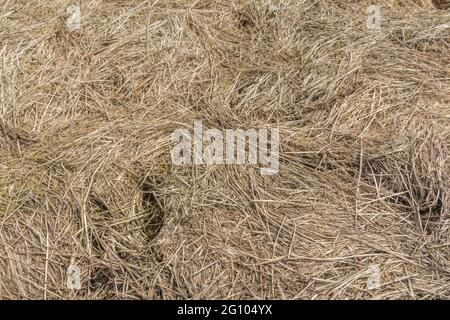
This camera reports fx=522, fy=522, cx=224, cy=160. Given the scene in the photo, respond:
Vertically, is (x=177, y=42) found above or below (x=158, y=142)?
above

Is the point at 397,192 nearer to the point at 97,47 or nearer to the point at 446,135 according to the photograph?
the point at 446,135

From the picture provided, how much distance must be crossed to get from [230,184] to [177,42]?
3.41ft

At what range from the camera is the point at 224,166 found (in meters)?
2.33

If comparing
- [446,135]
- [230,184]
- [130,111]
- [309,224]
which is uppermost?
[130,111]

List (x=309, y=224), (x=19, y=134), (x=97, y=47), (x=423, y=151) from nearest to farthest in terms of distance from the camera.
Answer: (x=309, y=224), (x=423, y=151), (x=19, y=134), (x=97, y=47)

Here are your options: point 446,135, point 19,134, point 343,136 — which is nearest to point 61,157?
point 19,134

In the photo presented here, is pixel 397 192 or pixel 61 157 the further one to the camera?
pixel 61 157

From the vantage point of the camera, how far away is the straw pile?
6.86 feet

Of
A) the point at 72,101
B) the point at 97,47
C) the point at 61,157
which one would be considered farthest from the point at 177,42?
the point at 61,157

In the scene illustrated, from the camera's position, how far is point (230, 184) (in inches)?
90.0

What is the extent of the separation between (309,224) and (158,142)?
801mm

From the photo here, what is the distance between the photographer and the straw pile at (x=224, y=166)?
209cm
